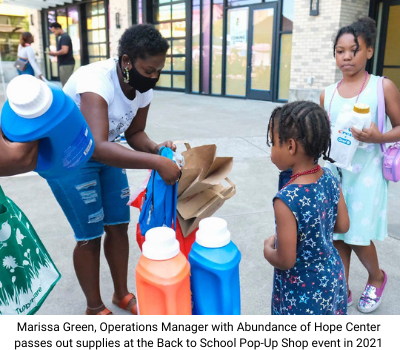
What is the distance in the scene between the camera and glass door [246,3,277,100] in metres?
11.7

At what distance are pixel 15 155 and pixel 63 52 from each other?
8.78m

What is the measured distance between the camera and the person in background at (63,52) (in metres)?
8.94

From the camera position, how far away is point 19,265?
1354 millimetres

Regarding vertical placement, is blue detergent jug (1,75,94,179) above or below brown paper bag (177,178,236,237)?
above

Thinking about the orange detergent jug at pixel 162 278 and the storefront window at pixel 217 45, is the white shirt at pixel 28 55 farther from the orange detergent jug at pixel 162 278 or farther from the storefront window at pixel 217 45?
the orange detergent jug at pixel 162 278

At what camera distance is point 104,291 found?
2.84 m

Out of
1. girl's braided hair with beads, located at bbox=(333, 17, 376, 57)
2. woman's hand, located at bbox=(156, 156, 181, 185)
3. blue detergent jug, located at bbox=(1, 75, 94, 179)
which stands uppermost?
girl's braided hair with beads, located at bbox=(333, 17, 376, 57)

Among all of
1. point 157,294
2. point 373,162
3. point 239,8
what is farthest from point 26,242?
point 239,8

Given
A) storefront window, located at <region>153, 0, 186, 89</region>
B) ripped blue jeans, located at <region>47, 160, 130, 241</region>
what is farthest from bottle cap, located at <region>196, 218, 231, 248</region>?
storefront window, located at <region>153, 0, 186, 89</region>

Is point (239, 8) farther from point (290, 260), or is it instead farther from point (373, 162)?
point (290, 260)

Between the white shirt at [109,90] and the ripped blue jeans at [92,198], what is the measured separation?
24cm

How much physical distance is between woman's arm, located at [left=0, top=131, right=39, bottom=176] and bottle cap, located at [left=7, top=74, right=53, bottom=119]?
10cm

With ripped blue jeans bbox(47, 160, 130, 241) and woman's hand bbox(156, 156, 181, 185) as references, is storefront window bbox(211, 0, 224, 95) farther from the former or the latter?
woman's hand bbox(156, 156, 181, 185)

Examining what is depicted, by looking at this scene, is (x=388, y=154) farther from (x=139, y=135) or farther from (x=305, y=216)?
(x=139, y=135)
